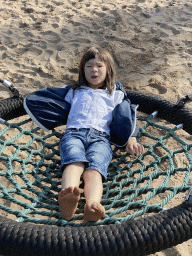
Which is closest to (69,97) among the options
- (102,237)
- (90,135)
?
(90,135)

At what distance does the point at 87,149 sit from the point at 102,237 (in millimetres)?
502

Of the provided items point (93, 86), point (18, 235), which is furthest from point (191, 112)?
point (18, 235)

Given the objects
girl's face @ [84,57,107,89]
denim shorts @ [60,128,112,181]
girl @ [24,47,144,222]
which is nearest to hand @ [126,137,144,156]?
girl @ [24,47,144,222]

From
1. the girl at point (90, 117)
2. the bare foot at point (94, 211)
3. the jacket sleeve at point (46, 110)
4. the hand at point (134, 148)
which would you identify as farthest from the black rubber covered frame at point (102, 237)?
the jacket sleeve at point (46, 110)

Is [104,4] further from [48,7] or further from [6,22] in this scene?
[6,22]

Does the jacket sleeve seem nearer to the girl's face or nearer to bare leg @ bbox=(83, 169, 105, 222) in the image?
the girl's face

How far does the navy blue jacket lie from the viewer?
4.87 ft

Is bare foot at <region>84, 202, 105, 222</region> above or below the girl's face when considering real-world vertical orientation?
below

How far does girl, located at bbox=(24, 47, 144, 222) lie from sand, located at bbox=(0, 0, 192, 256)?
2.36ft

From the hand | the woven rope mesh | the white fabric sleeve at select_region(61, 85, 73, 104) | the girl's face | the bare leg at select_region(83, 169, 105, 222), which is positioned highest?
the girl's face

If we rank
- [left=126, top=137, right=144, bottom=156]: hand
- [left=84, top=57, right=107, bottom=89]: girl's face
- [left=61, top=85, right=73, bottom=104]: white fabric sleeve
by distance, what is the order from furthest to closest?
1. [left=61, top=85, right=73, bottom=104]: white fabric sleeve
2. [left=84, top=57, right=107, bottom=89]: girl's face
3. [left=126, top=137, right=144, bottom=156]: hand

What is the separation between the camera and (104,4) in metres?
3.55

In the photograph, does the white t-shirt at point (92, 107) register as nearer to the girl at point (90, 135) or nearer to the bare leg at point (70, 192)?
the girl at point (90, 135)

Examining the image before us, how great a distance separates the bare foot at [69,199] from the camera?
3.38ft
